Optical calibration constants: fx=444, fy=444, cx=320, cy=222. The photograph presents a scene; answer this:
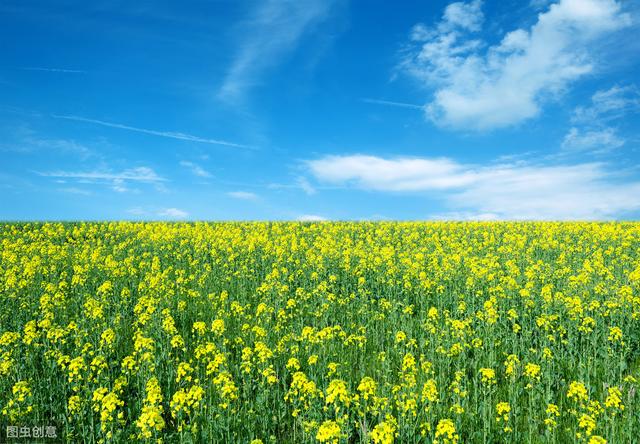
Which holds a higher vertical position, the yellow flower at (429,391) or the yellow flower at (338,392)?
the yellow flower at (338,392)

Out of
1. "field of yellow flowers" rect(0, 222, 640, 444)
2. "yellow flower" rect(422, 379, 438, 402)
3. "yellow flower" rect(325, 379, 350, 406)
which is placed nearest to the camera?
"yellow flower" rect(325, 379, 350, 406)

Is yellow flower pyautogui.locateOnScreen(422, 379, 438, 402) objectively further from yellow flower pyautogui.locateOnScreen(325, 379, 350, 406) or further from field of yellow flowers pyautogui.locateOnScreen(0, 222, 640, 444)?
yellow flower pyautogui.locateOnScreen(325, 379, 350, 406)

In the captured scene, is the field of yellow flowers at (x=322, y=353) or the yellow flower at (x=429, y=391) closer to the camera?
the yellow flower at (x=429, y=391)

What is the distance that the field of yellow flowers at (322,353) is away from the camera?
23.4 feet

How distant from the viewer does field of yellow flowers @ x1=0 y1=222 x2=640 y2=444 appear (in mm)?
7133

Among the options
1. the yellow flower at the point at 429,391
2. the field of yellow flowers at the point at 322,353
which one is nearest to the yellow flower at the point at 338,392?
the field of yellow flowers at the point at 322,353

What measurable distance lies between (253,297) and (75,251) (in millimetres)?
13038

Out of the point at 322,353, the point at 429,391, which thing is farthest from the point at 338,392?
the point at 322,353

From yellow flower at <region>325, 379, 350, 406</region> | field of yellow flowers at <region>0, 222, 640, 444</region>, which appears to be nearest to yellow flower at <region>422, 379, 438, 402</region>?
field of yellow flowers at <region>0, 222, 640, 444</region>

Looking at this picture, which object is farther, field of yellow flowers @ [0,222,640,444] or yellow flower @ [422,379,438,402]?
field of yellow flowers @ [0,222,640,444]

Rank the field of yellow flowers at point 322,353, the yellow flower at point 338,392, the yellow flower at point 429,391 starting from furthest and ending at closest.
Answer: the field of yellow flowers at point 322,353, the yellow flower at point 429,391, the yellow flower at point 338,392

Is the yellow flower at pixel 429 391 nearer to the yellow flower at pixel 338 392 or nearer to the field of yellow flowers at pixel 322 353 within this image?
the field of yellow flowers at pixel 322 353

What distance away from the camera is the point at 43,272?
684 inches

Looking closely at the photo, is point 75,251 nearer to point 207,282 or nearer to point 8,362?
point 207,282
